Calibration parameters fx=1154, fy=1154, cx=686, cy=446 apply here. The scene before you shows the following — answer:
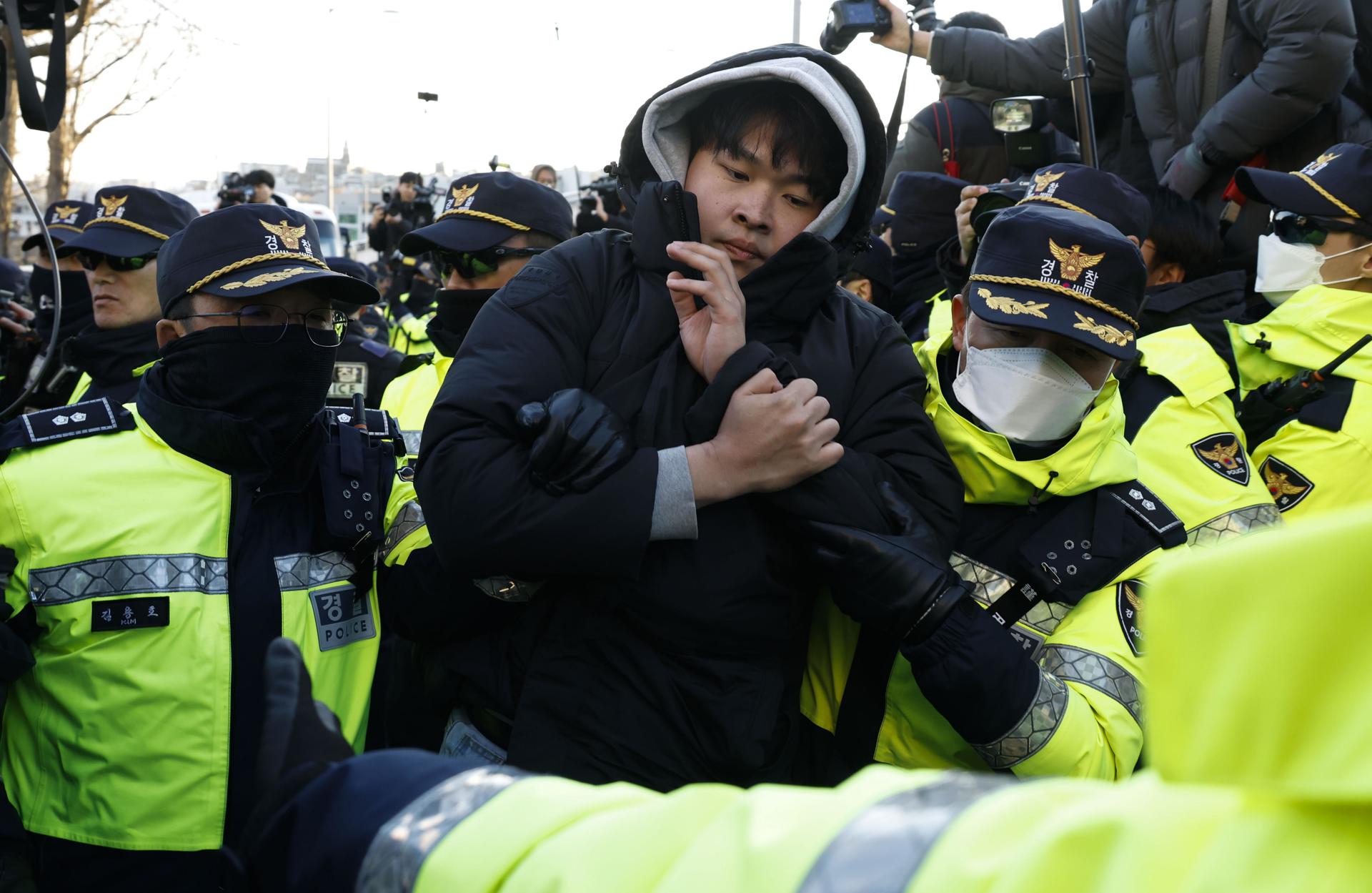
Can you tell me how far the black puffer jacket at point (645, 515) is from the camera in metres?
1.74

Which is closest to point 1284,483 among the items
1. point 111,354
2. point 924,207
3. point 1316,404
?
point 1316,404

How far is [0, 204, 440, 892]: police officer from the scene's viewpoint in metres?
2.13

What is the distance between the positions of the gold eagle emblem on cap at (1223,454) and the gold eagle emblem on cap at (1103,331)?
0.43 meters

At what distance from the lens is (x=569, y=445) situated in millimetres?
1710

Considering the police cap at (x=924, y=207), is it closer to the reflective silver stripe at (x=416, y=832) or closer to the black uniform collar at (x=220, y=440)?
the black uniform collar at (x=220, y=440)

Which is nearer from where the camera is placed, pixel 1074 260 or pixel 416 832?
pixel 416 832

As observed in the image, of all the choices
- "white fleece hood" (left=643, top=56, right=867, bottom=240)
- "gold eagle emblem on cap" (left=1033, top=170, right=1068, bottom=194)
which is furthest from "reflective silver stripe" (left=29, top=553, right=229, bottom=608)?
"gold eagle emblem on cap" (left=1033, top=170, right=1068, bottom=194)

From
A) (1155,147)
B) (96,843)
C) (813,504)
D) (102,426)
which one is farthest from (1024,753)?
(1155,147)

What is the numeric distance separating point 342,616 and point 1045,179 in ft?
6.71

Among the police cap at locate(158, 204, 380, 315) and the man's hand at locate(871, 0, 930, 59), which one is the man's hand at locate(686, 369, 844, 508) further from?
the man's hand at locate(871, 0, 930, 59)

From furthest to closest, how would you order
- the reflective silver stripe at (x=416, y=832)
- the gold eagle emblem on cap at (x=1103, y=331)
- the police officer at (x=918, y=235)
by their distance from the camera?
1. the police officer at (x=918, y=235)
2. the gold eagle emblem on cap at (x=1103, y=331)
3. the reflective silver stripe at (x=416, y=832)

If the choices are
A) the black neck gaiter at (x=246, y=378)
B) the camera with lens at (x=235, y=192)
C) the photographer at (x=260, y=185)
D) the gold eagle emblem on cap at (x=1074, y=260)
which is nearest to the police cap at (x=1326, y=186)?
the gold eagle emblem on cap at (x=1074, y=260)

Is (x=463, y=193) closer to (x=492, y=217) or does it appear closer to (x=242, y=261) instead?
(x=492, y=217)

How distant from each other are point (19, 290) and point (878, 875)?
7196 mm
